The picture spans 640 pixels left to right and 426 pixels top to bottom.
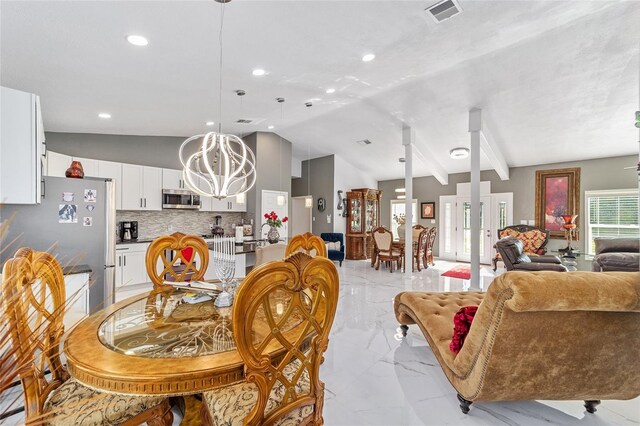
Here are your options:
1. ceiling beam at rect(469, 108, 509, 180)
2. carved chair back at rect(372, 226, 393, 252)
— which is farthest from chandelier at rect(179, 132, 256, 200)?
carved chair back at rect(372, 226, 393, 252)

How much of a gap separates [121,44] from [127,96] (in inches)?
51.3

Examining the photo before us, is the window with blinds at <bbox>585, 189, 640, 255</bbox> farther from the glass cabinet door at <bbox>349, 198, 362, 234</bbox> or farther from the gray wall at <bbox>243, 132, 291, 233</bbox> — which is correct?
the gray wall at <bbox>243, 132, 291, 233</bbox>

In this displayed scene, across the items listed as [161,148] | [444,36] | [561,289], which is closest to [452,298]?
[561,289]

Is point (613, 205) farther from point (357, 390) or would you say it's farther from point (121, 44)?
point (121, 44)

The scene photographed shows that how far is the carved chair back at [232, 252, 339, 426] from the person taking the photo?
1.12 meters

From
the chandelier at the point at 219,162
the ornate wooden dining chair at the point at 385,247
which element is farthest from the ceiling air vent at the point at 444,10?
the ornate wooden dining chair at the point at 385,247

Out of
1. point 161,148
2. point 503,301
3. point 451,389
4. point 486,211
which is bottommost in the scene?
point 451,389

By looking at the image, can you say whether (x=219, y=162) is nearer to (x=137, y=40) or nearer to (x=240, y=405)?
(x=137, y=40)

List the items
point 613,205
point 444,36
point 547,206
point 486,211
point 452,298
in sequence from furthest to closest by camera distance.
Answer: point 486,211 < point 547,206 < point 613,205 < point 444,36 < point 452,298

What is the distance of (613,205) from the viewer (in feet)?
20.7

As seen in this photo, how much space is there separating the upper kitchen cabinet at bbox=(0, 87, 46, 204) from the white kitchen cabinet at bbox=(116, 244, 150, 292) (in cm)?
257

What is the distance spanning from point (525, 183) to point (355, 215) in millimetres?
4277

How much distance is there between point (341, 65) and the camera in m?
3.84

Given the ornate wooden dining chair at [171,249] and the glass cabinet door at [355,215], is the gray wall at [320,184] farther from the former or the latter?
the ornate wooden dining chair at [171,249]
